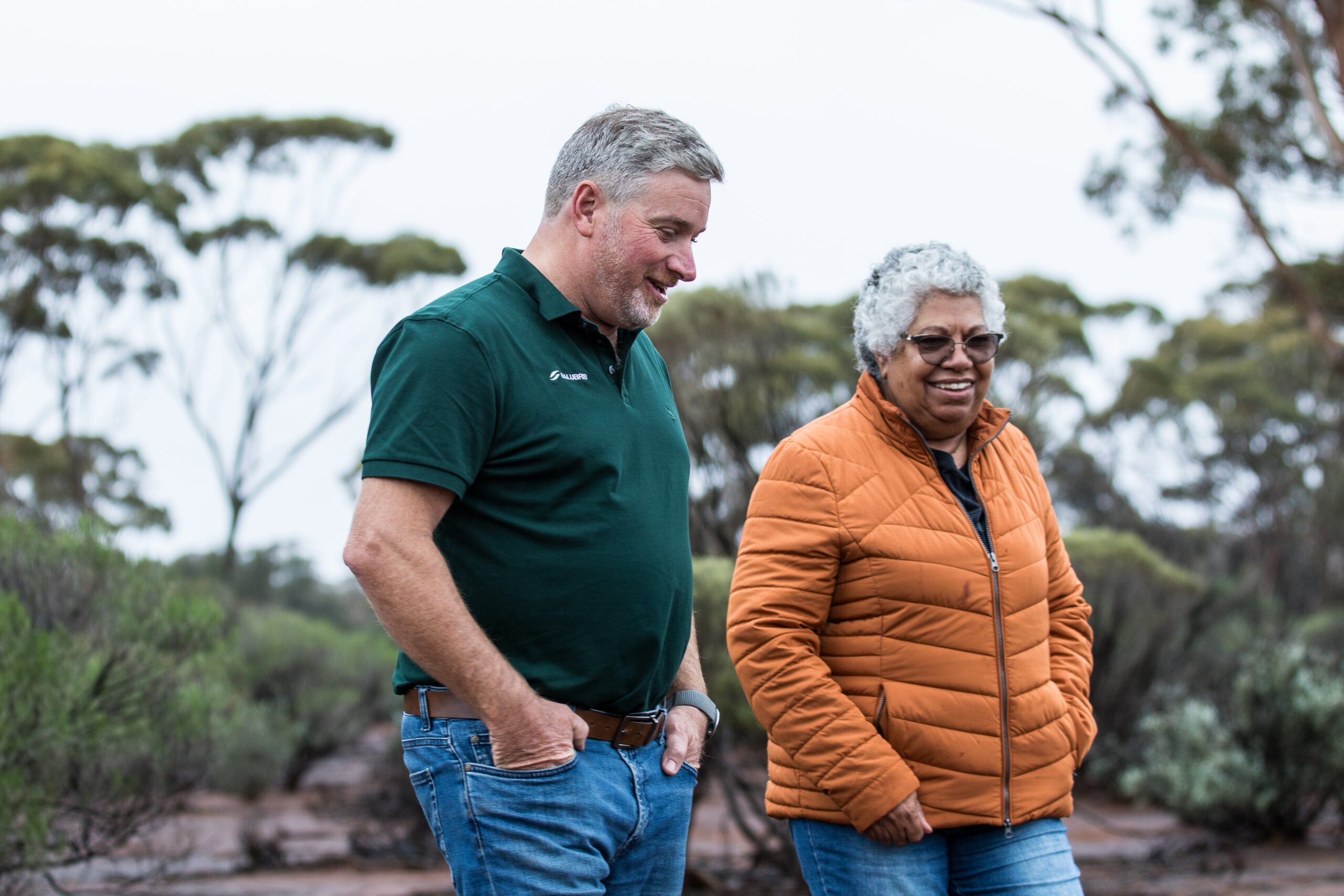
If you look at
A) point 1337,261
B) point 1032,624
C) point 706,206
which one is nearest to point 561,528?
point 706,206

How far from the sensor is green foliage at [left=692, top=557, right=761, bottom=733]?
5973 millimetres

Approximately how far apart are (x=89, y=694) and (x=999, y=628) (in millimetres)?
4732

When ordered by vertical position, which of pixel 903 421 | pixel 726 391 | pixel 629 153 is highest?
pixel 726 391

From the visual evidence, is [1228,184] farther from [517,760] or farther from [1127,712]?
[517,760]

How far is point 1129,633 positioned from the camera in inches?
476

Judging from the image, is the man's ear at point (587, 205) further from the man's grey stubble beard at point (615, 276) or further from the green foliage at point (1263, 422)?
the green foliage at point (1263, 422)

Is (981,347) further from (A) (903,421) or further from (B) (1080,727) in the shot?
(B) (1080,727)

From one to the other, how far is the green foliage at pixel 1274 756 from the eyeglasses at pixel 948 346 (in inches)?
Result: 258

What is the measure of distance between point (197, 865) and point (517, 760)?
7368 mm

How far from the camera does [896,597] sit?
2.29 meters

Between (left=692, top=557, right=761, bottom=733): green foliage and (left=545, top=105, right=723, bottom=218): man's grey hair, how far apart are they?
13.0 ft

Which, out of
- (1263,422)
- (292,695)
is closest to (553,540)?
(292,695)

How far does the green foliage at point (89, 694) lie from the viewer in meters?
5.24

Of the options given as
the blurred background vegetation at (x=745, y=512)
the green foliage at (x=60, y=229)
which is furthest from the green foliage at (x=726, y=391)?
Answer: the green foliage at (x=60, y=229)
